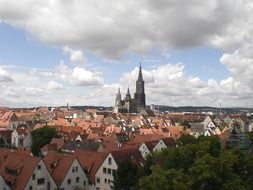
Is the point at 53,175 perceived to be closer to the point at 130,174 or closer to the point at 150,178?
the point at 130,174

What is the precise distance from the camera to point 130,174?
4262cm

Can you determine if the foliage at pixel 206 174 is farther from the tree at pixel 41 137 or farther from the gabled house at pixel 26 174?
the tree at pixel 41 137

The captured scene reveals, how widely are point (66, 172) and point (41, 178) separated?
366 cm

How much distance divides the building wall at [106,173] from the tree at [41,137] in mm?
29557

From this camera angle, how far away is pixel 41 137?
276 feet

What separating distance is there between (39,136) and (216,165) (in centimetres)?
6144

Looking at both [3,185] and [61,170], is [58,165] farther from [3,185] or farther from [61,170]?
[3,185]

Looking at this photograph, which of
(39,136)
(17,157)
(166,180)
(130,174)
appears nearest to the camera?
(166,180)

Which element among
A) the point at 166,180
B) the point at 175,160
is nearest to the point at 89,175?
the point at 175,160

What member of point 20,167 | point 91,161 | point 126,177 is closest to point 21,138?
point 91,161

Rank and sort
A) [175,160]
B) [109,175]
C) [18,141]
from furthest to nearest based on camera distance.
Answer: [18,141]
[109,175]
[175,160]

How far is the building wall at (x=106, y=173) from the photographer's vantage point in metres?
50.9

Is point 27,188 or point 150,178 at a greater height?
point 150,178

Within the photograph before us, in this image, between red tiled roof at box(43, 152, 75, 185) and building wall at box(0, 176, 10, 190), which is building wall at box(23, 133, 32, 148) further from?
building wall at box(0, 176, 10, 190)
